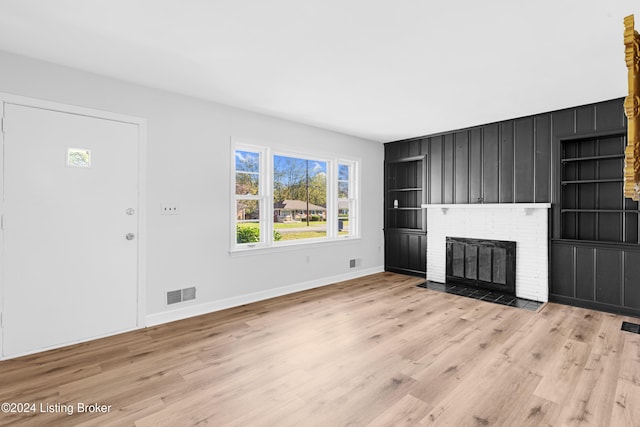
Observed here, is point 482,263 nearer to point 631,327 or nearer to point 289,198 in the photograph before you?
point 631,327

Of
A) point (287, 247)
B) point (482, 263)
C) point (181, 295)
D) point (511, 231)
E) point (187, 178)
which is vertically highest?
point (187, 178)

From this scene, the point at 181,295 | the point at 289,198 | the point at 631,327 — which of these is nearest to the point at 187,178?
the point at 181,295

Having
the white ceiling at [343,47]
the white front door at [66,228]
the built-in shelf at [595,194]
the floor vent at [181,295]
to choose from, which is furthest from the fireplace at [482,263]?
the white front door at [66,228]

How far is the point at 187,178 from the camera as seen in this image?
146 inches

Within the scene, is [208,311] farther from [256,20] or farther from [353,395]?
[256,20]

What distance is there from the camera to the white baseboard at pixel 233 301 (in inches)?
138

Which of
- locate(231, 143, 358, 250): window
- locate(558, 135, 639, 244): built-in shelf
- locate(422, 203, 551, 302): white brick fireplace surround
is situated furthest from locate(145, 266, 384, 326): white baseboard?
locate(558, 135, 639, 244): built-in shelf

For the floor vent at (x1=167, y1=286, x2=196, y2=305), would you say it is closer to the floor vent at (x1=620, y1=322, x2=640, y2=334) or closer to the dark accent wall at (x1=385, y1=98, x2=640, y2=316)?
the dark accent wall at (x1=385, y1=98, x2=640, y2=316)

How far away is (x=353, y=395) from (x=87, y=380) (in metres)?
1.98

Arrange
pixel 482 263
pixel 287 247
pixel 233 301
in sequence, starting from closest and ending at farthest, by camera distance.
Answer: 1. pixel 233 301
2. pixel 287 247
3. pixel 482 263

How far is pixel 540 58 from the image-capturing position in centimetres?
273

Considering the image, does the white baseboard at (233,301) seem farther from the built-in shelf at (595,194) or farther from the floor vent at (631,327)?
the floor vent at (631,327)

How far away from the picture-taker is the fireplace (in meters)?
4.60

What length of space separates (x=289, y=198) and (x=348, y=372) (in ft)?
9.81
